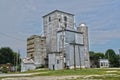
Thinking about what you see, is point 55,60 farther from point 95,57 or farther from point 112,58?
point 112,58

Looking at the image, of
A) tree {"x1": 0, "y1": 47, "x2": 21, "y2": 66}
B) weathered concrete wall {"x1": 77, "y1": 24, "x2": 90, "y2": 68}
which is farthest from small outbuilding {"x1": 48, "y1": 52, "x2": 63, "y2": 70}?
tree {"x1": 0, "y1": 47, "x2": 21, "y2": 66}

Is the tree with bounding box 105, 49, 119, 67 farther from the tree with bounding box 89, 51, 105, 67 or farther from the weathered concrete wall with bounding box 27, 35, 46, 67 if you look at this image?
the weathered concrete wall with bounding box 27, 35, 46, 67

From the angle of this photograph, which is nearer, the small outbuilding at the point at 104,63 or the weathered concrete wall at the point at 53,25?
the weathered concrete wall at the point at 53,25

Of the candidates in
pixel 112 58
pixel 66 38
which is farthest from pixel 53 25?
pixel 112 58

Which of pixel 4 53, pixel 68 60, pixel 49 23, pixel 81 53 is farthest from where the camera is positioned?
pixel 4 53

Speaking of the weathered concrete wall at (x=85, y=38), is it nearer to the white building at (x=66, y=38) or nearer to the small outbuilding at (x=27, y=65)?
the white building at (x=66, y=38)

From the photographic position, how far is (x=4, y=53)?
132625 mm

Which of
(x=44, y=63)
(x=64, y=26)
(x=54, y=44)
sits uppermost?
(x=64, y=26)

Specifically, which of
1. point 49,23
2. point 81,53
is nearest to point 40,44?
point 49,23

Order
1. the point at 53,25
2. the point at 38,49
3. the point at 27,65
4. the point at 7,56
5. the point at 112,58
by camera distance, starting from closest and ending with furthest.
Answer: the point at 27,65 < the point at 38,49 < the point at 53,25 < the point at 7,56 < the point at 112,58

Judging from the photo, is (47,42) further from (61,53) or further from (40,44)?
(61,53)

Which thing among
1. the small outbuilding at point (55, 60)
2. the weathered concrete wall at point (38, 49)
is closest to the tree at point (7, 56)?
the weathered concrete wall at point (38, 49)

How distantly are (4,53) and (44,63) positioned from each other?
27.0 metres

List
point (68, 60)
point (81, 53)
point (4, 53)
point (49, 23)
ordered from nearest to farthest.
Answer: point (68, 60), point (81, 53), point (49, 23), point (4, 53)
